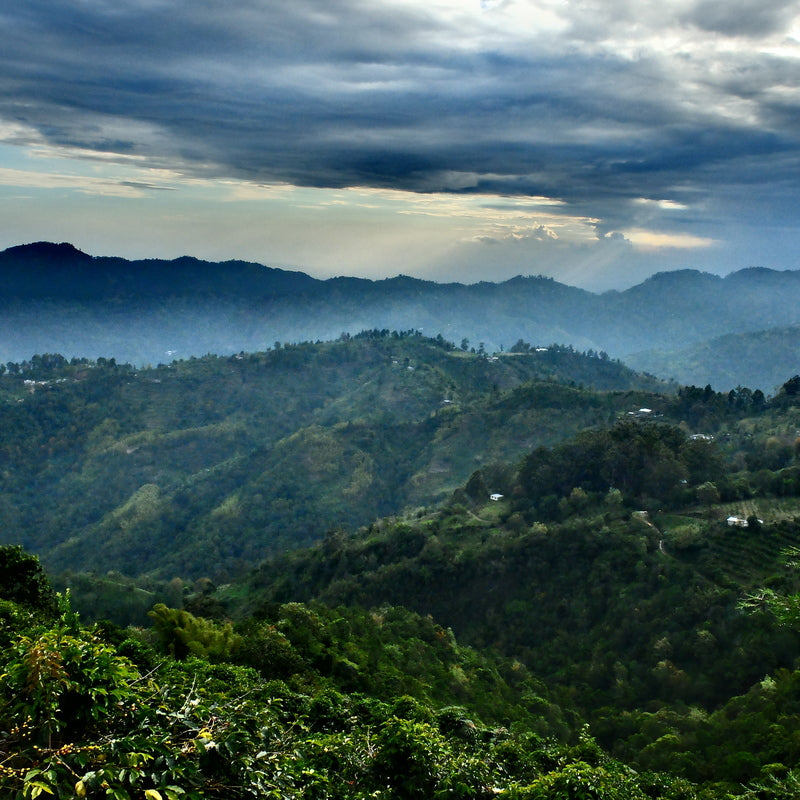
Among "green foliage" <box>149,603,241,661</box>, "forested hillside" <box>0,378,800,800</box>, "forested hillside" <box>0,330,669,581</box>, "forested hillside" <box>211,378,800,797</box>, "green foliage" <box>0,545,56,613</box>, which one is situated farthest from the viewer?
A: "forested hillside" <box>0,330,669,581</box>

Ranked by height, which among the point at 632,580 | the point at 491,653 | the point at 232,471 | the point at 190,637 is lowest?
the point at 232,471

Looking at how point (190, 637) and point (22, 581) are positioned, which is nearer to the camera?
point (190, 637)

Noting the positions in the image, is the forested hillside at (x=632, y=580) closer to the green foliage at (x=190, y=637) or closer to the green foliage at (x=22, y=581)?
the green foliage at (x=190, y=637)

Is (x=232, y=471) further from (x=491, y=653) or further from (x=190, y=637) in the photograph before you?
(x=190, y=637)

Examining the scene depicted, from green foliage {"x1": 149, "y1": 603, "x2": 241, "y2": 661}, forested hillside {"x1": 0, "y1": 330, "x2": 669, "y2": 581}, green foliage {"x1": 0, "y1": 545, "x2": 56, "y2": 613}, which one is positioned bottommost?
forested hillside {"x1": 0, "y1": 330, "x2": 669, "y2": 581}

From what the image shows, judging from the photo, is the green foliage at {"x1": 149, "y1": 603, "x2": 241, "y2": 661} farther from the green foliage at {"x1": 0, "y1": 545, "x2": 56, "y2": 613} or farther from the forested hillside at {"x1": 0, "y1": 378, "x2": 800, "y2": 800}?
the green foliage at {"x1": 0, "y1": 545, "x2": 56, "y2": 613}

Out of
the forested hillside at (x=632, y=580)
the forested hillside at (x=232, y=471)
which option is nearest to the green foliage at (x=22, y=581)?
the forested hillside at (x=632, y=580)

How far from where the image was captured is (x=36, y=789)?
18.3 feet

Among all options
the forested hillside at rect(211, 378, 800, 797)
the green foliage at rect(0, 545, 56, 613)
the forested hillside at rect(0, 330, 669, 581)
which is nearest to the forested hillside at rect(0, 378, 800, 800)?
the green foliage at rect(0, 545, 56, 613)

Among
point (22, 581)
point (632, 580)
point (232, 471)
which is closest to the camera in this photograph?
point (22, 581)

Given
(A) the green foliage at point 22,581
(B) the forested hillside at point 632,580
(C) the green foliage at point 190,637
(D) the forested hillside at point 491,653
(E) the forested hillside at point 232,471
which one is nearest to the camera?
(D) the forested hillside at point 491,653

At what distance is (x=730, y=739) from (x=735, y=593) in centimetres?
2157

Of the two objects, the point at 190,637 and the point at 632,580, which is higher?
the point at 190,637

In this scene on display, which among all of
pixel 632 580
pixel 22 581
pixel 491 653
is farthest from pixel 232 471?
pixel 22 581
